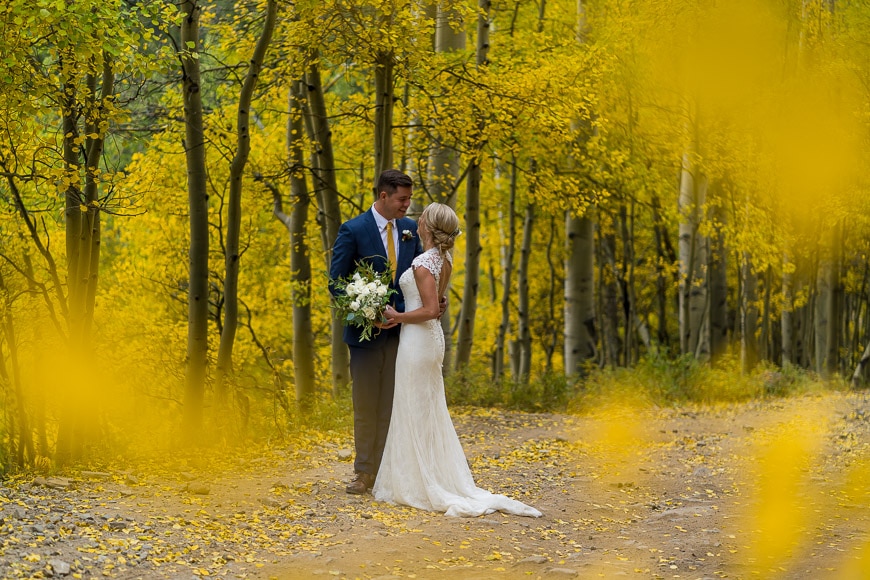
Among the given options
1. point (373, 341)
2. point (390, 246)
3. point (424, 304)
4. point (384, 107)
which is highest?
point (384, 107)

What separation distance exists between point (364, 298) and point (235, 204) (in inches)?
86.0

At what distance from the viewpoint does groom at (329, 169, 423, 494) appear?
7078 millimetres

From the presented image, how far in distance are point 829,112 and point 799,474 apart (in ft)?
36.8

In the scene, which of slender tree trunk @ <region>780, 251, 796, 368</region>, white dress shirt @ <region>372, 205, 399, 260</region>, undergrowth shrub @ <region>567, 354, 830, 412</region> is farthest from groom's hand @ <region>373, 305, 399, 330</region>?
slender tree trunk @ <region>780, 251, 796, 368</region>

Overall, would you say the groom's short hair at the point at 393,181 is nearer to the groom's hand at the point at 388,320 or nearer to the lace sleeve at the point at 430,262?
the lace sleeve at the point at 430,262

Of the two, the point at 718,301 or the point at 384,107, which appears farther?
the point at 718,301

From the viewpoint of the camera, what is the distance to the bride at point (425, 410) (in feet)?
22.3

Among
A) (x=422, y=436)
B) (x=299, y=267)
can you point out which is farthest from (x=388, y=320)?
(x=299, y=267)

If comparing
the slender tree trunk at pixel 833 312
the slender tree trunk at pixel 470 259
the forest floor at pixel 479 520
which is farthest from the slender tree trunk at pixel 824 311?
the forest floor at pixel 479 520

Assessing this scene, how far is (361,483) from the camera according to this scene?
710 cm

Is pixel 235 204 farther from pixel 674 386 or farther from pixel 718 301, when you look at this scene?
pixel 718 301

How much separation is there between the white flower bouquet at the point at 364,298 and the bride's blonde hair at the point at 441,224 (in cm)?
44

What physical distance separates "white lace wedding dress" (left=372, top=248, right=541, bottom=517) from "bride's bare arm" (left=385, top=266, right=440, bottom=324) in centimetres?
5

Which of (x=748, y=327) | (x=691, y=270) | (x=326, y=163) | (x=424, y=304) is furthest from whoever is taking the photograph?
(x=748, y=327)
